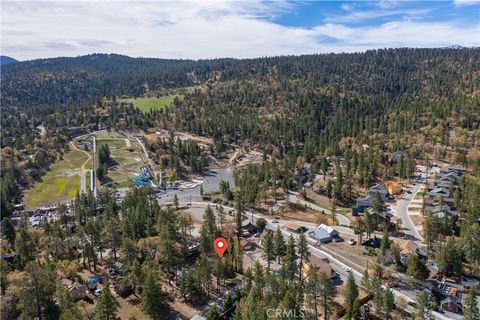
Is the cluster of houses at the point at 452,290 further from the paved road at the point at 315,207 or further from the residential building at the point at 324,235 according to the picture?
the paved road at the point at 315,207

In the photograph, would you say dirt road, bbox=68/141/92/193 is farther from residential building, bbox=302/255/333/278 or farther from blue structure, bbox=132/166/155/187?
residential building, bbox=302/255/333/278

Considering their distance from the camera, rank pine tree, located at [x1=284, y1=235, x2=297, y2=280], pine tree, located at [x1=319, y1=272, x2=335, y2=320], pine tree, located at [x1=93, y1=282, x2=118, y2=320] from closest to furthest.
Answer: pine tree, located at [x1=93, y1=282, x2=118, y2=320] < pine tree, located at [x1=319, y1=272, x2=335, y2=320] < pine tree, located at [x1=284, y1=235, x2=297, y2=280]

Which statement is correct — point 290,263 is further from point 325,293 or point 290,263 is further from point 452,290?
point 452,290

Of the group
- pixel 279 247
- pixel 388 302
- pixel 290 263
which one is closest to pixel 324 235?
pixel 279 247

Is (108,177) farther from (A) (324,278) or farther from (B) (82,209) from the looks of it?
(A) (324,278)

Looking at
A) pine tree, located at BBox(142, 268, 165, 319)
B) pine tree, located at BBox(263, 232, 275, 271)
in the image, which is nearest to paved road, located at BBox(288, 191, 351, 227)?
pine tree, located at BBox(263, 232, 275, 271)

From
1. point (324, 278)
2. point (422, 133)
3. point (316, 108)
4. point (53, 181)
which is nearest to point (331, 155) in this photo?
point (422, 133)
